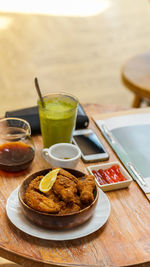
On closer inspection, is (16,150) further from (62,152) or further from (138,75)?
(138,75)

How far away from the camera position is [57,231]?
93 centimetres

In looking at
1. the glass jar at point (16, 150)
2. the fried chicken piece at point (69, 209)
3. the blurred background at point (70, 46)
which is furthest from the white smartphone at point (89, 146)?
the blurred background at point (70, 46)

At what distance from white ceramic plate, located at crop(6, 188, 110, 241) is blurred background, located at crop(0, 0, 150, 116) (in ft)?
5.74

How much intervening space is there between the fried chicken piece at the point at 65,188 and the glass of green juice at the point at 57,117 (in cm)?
28

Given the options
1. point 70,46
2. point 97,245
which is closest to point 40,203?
point 97,245

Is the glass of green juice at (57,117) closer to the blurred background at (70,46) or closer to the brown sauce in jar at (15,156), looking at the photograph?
the brown sauce in jar at (15,156)

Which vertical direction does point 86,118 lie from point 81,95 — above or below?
above

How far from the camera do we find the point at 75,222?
91 centimetres

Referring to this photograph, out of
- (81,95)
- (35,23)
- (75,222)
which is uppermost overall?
(75,222)

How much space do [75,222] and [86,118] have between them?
1.77 feet

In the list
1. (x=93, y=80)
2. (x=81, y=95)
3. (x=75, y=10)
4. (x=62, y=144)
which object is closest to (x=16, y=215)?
(x=62, y=144)

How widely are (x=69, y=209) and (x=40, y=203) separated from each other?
0.07 meters

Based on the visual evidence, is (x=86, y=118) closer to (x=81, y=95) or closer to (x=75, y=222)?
(x=75, y=222)

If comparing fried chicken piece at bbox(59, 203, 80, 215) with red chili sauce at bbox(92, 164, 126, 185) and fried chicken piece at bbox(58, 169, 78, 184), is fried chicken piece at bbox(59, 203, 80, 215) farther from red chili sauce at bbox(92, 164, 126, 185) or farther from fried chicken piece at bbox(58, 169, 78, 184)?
red chili sauce at bbox(92, 164, 126, 185)
